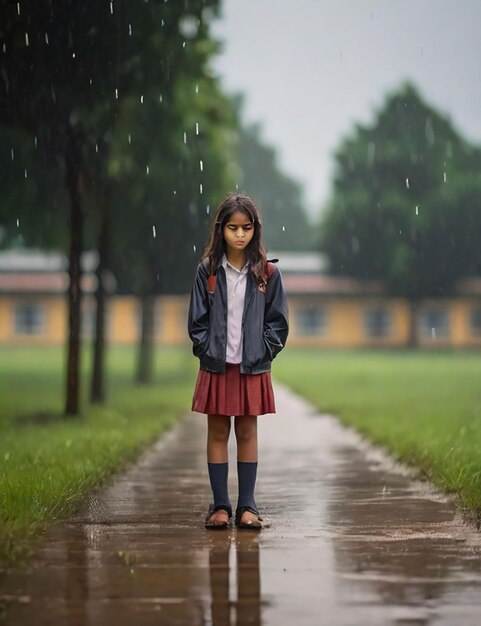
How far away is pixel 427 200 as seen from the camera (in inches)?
2228

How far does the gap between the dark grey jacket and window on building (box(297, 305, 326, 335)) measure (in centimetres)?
6050

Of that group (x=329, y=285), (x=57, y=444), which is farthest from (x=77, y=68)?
(x=329, y=285)

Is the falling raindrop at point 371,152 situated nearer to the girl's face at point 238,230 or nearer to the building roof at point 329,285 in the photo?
the building roof at point 329,285

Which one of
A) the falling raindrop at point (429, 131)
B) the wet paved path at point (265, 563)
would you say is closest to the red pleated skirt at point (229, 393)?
the wet paved path at point (265, 563)

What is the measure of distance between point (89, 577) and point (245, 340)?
1.81 metres

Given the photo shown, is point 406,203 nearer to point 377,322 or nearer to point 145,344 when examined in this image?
point 377,322

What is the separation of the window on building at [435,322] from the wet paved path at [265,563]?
194 ft

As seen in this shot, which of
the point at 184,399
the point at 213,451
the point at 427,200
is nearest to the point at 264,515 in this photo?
the point at 213,451

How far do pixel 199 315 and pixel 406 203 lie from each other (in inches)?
1991

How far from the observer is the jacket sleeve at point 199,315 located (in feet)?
21.2

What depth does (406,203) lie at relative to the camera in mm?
56094

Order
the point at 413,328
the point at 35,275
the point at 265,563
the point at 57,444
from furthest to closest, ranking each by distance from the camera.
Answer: the point at 35,275 < the point at 413,328 < the point at 57,444 < the point at 265,563

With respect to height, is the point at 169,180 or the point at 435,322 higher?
the point at 169,180

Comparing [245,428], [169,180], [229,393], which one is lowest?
[245,428]
